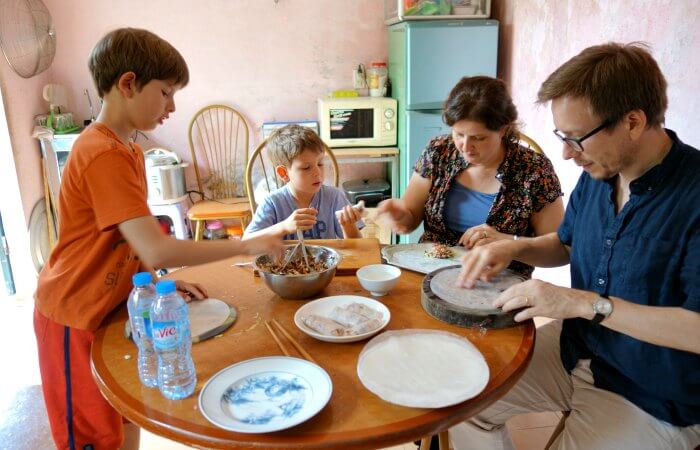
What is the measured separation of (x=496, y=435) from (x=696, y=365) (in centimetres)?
54

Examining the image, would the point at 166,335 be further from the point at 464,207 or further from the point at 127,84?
the point at 464,207

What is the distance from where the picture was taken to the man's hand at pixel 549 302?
1.09m

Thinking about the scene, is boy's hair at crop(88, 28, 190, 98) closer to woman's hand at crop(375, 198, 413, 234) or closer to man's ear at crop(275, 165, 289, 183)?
man's ear at crop(275, 165, 289, 183)

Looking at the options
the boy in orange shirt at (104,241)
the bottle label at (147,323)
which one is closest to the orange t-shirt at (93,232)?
the boy in orange shirt at (104,241)

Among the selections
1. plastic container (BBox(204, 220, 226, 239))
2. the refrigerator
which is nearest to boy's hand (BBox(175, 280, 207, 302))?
the refrigerator

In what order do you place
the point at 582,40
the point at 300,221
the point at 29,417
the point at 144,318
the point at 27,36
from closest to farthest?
the point at 144,318 < the point at 300,221 < the point at 29,417 < the point at 582,40 < the point at 27,36

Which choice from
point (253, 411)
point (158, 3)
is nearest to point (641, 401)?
point (253, 411)

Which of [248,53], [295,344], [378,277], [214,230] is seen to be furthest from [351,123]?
[295,344]

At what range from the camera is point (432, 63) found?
3.22m

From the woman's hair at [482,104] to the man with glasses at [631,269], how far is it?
435 mm

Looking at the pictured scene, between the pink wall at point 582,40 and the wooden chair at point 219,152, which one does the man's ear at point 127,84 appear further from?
the wooden chair at point 219,152

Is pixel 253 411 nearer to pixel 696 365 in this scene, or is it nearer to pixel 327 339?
pixel 327 339

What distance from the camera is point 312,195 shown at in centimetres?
199

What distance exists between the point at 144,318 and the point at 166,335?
0.13 metres
